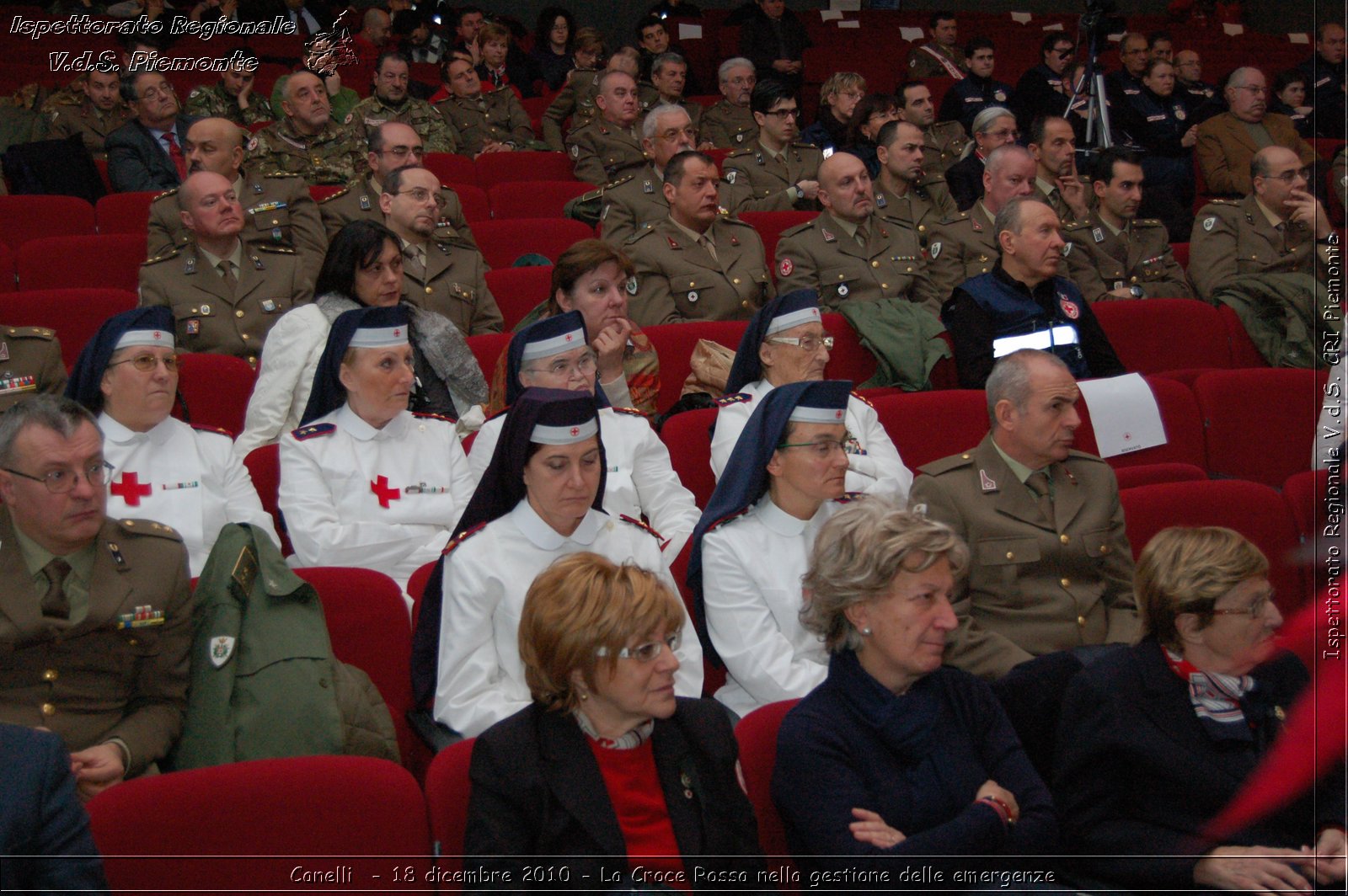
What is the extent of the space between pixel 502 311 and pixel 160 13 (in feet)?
13.5

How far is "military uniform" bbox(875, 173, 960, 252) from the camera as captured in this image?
17.7 feet

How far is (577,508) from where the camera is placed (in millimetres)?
2594

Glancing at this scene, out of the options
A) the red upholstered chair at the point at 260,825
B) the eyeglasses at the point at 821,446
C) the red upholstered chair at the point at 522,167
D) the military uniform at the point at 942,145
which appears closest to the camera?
the red upholstered chair at the point at 260,825

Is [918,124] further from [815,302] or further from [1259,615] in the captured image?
[1259,615]

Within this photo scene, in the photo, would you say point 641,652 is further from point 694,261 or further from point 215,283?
point 694,261

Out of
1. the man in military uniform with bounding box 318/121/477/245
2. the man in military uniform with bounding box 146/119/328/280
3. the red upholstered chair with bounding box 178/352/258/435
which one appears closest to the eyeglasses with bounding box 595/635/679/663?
the red upholstered chair with bounding box 178/352/258/435

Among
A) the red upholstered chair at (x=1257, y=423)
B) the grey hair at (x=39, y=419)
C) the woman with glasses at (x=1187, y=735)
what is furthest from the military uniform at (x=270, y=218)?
the woman with glasses at (x=1187, y=735)

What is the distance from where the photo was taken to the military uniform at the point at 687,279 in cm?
480

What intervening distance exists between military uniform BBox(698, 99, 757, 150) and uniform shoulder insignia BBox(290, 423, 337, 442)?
15.8 feet

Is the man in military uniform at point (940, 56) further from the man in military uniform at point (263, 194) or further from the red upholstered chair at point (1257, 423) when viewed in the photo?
the red upholstered chair at point (1257, 423)

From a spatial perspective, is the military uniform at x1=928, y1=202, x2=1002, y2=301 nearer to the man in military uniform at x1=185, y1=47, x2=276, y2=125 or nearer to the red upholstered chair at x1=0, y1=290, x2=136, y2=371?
the red upholstered chair at x1=0, y1=290, x2=136, y2=371

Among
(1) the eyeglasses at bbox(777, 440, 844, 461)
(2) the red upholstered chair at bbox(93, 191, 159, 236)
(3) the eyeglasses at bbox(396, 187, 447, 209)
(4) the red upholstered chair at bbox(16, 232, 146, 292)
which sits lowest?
(1) the eyeglasses at bbox(777, 440, 844, 461)

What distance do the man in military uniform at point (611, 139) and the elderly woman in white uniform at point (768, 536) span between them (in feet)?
13.5

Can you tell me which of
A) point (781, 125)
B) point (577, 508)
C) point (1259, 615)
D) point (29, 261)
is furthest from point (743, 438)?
point (781, 125)
